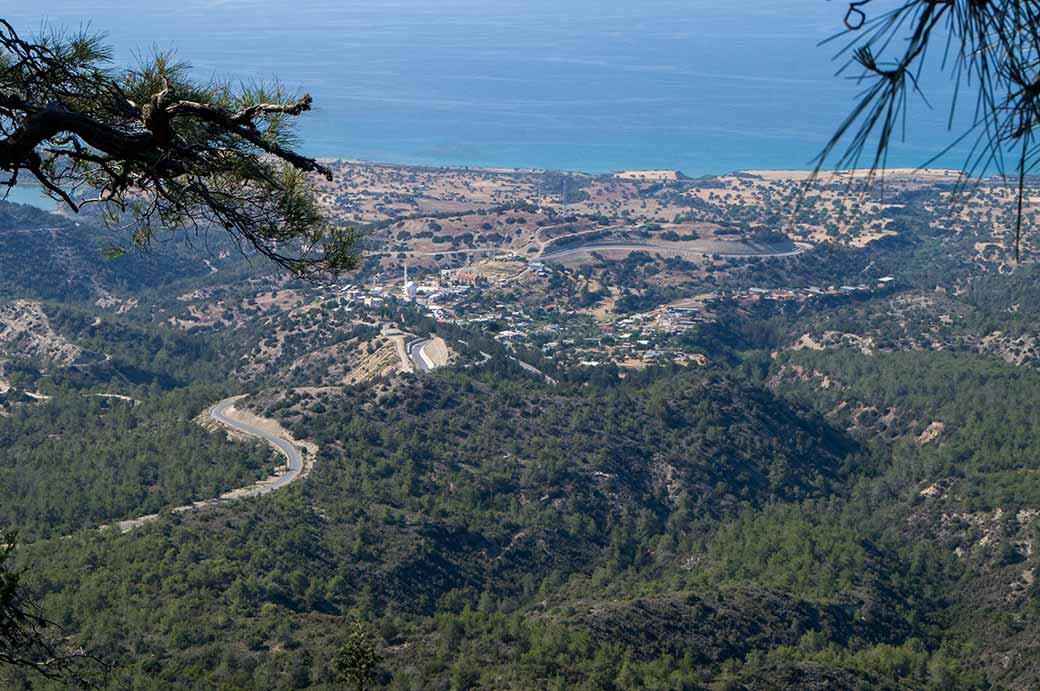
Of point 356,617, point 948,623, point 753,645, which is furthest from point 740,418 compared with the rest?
point 356,617

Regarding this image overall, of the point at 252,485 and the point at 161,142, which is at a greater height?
the point at 161,142

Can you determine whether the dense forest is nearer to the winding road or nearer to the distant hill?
the winding road

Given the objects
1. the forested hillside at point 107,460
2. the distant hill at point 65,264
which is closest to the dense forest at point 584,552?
the forested hillside at point 107,460

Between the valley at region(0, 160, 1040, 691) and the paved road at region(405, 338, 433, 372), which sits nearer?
the valley at region(0, 160, 1040, 691)

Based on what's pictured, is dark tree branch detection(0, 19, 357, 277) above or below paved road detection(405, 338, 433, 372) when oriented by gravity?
above

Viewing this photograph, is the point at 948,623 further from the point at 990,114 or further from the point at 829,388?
the point at 990,114

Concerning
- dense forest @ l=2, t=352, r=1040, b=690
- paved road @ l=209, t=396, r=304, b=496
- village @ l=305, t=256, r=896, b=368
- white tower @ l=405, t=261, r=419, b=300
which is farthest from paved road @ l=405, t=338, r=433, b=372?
white tower @ l=405, t=261, r=419, b=300

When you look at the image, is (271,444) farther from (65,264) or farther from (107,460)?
(65,264)

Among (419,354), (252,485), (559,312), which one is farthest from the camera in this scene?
(559,312)

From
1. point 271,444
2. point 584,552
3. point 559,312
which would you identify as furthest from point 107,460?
point 559,312
